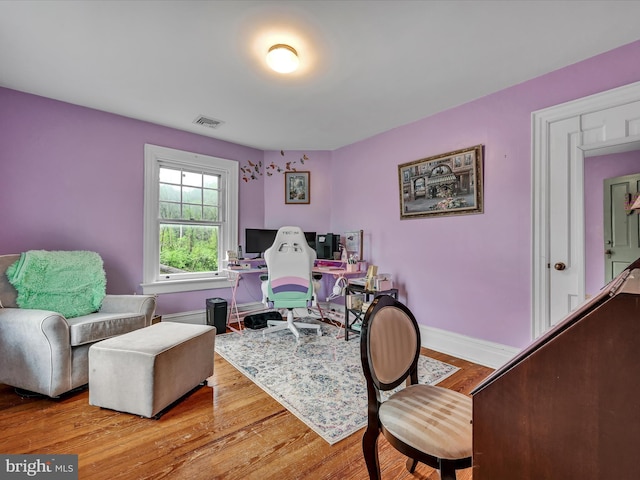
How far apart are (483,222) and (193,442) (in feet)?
9.20

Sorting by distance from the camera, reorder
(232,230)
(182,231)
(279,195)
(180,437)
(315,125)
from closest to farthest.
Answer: (180,437)
(315,125)
(182,231)
(232,230)
(279,195)

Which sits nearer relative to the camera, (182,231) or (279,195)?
(182,231)

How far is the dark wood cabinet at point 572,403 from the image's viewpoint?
482 millimetres

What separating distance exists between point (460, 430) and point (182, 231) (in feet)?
11.7

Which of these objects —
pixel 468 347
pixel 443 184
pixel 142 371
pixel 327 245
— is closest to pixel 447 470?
pixel 142 371

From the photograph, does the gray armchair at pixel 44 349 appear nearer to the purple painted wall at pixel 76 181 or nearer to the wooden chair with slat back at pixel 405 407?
the purple painted wall at pixel 76 181

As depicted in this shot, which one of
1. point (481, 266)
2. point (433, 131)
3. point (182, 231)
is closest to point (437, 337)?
point (481, 266)

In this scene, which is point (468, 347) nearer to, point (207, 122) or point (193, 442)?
point (193, 442)

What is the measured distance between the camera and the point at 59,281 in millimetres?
2459

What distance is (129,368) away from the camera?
1.81 meters

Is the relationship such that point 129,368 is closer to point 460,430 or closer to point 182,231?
point 460,430

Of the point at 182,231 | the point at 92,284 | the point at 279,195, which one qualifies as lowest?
the point at 92,284

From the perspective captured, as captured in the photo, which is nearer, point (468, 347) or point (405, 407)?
point (405, 407)

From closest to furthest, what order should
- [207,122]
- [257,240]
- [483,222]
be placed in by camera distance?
1. [483,222]
2. [207,122]
3. [257,240]
